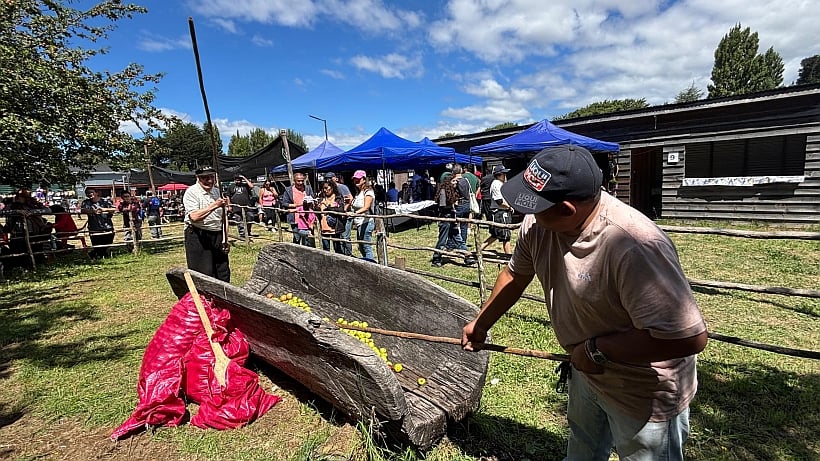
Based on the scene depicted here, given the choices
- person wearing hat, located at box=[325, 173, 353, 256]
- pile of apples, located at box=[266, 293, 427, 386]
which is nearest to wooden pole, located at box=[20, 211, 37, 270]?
person wearing hat, located at box=[325, 173, 353, 256]

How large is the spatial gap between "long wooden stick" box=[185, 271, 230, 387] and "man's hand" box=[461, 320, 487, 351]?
6.09 feet

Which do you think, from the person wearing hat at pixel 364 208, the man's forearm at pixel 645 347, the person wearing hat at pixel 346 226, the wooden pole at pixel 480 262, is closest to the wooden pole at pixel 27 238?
the person wearing hat at pixel 346 226

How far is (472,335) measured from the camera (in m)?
2.13

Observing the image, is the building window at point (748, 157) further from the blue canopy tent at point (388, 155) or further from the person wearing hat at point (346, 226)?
the person wearing hat at point (346, 226)

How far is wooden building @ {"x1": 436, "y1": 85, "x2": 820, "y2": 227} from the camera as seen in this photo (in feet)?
32.4

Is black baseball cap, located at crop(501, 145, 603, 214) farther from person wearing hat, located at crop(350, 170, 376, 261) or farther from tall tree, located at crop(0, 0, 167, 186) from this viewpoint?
tall tree, located at crop(0, 0, 167, 186)

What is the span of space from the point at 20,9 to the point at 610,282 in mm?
11350

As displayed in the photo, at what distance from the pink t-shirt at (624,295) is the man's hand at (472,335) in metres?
0.44

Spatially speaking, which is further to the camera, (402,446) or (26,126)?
(26,126)

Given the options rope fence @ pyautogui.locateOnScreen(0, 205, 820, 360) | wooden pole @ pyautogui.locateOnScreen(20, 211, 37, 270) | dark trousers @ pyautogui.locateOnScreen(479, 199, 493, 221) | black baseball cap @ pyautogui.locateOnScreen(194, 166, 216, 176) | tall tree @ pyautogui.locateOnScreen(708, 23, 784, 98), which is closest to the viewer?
rope fence @ pyautogui.locateOnScreen(0, 205, 820, 360)

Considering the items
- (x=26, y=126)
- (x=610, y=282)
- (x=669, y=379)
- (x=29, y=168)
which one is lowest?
(x=669, y=379)

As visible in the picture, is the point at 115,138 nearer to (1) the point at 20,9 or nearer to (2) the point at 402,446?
(1) the point at 20,9

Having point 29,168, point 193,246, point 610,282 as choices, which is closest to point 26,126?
point 29,168

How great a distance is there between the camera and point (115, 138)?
9406 millimetres
